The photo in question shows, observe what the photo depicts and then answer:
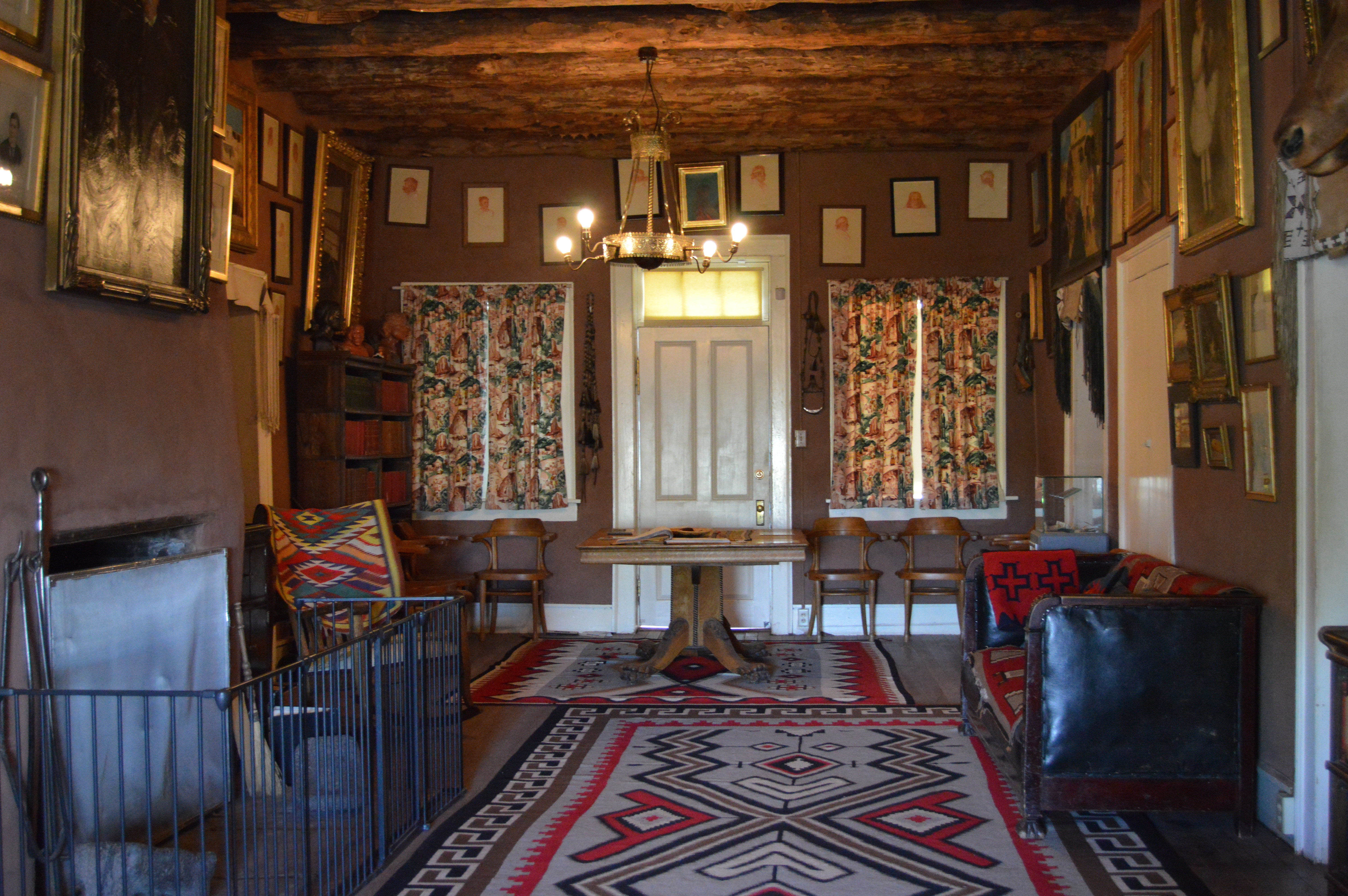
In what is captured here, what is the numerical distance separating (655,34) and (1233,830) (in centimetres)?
433

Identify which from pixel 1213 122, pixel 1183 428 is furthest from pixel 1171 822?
pixel 1213 122

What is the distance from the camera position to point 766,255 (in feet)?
23.4

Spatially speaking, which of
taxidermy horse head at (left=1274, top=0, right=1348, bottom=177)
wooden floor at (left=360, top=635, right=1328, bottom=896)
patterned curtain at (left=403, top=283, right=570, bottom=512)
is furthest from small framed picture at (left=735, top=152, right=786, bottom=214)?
taxidermy horse head at (left=1274, top=0, right=1348, bottom=177)

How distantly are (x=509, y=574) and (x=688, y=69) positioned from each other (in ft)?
11.3

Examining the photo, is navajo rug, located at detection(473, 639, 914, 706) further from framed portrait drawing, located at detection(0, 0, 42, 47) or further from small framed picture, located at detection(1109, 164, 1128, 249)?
framed portrait drawing, located at detection(0, 0, 42, 47)

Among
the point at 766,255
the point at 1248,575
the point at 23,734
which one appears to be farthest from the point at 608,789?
the point at 766,255

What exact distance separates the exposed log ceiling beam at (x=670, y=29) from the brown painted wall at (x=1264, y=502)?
5.34 ft

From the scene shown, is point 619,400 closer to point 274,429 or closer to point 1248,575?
point 274,429

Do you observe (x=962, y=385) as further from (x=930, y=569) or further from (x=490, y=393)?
(x=490, y=393)

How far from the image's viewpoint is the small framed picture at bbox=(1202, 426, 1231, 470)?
149 inches

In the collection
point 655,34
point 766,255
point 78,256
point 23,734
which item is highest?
point 655,34

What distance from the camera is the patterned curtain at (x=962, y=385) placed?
7.01 m

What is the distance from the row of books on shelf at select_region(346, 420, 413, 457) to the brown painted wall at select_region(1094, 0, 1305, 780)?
14.9ft

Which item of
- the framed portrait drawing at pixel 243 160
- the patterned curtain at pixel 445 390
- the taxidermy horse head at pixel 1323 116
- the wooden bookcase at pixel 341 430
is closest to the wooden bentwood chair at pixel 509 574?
the patterned curtain at pixel 445 390
